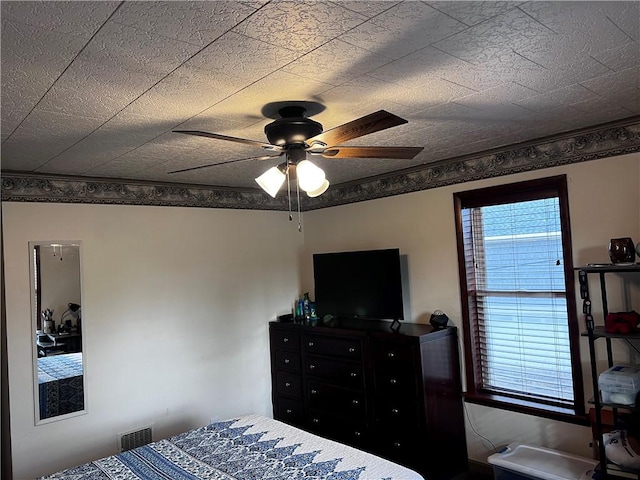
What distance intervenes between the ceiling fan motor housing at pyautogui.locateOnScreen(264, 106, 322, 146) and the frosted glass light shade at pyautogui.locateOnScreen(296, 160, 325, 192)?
A: 0.14m

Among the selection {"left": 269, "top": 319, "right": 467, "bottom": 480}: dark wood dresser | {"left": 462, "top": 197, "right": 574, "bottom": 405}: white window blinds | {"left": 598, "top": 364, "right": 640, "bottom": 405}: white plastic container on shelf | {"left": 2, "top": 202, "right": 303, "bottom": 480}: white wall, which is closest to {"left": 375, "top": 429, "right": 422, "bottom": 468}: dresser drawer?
{"left": 269, "top": 319, "right": 467, "bottom": 480}: dark wood dresser

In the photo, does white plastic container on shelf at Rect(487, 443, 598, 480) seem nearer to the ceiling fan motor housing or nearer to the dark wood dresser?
the dark wood dresser

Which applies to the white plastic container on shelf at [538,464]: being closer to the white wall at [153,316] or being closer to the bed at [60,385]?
the white wall at [153,316]

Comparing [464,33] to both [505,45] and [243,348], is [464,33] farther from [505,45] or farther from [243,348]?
[243,348]

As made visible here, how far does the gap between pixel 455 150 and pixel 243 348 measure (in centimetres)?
264

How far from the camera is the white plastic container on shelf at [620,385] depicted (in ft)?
8.48

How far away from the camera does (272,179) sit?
2.30 m

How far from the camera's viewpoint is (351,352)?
12.9ft

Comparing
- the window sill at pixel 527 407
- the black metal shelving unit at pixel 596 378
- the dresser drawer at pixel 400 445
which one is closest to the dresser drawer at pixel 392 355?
the dresser drawer at pixel 400 445

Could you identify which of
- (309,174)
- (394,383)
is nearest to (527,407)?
(394,383)

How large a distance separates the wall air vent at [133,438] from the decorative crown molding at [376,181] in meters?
1.86

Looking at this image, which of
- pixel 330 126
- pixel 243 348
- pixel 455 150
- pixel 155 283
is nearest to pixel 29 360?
pixel 155 283

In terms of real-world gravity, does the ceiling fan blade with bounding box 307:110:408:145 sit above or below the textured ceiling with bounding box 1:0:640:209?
below

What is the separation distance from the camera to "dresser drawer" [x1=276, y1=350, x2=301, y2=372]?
174 inches
